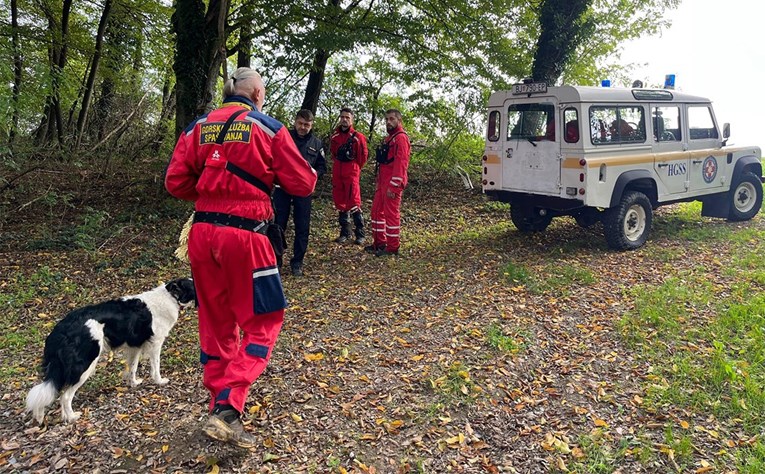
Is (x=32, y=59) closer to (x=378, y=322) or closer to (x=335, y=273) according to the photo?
(x=335, y=273)

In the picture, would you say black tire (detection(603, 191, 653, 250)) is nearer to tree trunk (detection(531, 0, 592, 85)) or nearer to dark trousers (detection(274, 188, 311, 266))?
tree trunk (detection(531, 0, 592, 85))

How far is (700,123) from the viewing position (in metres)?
8.42

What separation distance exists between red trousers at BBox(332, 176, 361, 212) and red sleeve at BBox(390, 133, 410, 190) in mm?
929

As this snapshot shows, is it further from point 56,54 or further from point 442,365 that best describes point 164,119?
point 442,365

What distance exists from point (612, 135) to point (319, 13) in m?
4.90

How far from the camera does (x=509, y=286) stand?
20.5ft

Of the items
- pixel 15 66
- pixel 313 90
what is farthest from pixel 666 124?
pixel 15 66

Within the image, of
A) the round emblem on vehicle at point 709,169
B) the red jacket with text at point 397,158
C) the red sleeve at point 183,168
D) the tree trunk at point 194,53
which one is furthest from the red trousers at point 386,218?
the round emblem on vehicle at point 709,169

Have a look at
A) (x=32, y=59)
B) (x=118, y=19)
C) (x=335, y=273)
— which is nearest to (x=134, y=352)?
(x=335, y=273)

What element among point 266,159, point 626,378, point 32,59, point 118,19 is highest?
point 118,19

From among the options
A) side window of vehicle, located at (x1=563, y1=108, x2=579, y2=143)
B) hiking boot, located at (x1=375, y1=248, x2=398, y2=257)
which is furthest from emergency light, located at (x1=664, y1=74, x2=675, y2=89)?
hiking boot, located at (x1=375, y1=248, x2=398, y2=257)

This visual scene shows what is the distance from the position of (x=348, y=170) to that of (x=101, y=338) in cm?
487

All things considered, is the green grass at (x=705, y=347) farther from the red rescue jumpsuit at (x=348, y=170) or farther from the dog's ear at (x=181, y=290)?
the red rescue jumpsuit at (x=348, y=170)

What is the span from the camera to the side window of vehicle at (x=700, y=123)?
8266 millimetres
